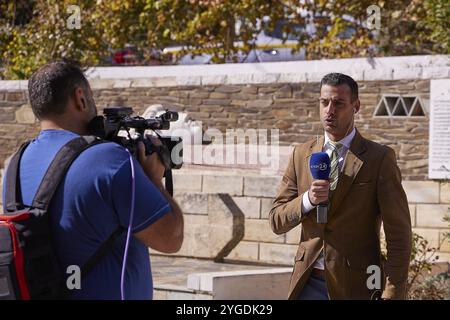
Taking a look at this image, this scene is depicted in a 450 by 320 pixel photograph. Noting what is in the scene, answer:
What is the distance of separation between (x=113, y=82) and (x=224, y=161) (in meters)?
2.91

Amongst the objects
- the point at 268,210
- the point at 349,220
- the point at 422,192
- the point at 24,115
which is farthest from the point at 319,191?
the point at 24,115

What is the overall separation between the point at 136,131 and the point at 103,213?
463 millimetres

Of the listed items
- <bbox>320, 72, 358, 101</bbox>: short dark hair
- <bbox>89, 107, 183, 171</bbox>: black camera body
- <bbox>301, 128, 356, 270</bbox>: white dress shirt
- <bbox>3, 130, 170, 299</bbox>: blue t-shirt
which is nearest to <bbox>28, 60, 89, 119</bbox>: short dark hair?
<bbox>89, 107, 183, 171</bbox>: black camera body

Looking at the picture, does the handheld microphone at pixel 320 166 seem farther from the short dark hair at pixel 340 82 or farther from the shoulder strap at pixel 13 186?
the shoulder strap at pixel 13 186

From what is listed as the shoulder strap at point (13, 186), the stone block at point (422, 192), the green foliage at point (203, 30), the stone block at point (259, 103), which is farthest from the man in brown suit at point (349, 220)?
the green foliage at point (203, 30)

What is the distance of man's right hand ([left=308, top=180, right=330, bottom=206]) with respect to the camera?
168 inches

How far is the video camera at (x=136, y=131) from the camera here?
11.8ft

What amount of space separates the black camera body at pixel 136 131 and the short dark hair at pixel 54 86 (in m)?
0.15

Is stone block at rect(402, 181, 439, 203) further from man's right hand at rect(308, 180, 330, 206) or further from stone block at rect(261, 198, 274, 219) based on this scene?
man's right hand at rect(308, 180, 330, 206)

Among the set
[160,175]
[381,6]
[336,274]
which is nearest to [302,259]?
[336,274]

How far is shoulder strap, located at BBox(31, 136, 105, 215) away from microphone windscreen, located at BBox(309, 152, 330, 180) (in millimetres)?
1227

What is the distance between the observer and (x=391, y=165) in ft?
14.7

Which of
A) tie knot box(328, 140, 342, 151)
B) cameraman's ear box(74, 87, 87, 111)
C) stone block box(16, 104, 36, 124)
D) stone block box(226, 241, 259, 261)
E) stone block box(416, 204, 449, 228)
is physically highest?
cameraman's ear box(74, 87, 87, 111)
